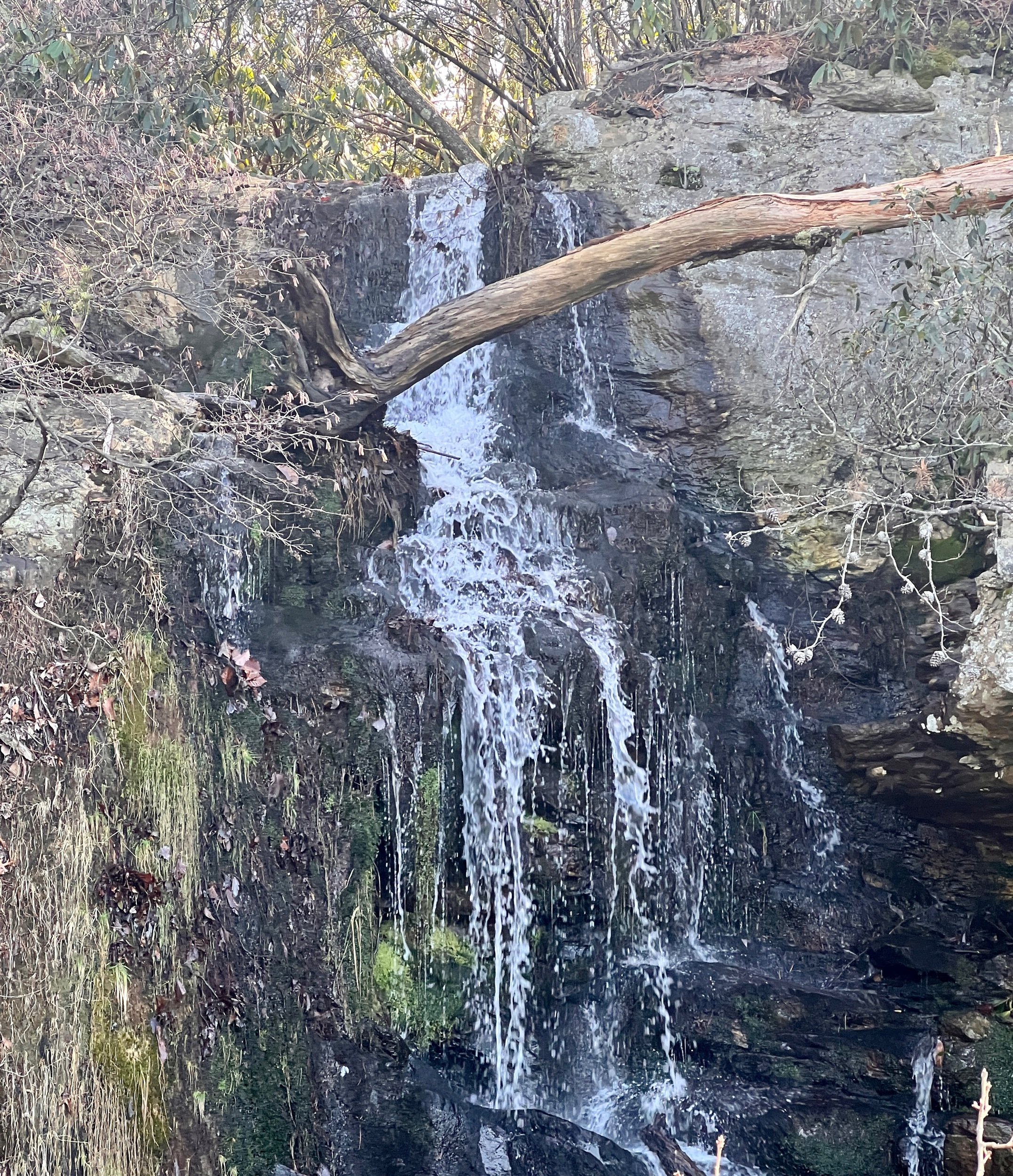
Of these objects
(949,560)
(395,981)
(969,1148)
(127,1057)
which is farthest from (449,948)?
(949,560)

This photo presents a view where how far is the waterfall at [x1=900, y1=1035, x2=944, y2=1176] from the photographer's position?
610 centimetres

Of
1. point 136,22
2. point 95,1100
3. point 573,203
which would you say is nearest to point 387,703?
point 95,1100

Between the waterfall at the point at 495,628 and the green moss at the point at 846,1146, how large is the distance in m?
1.00

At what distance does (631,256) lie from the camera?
21.3 ft

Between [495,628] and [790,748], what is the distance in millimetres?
2167

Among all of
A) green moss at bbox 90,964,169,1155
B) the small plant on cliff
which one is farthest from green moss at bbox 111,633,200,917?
the small plant on cliff

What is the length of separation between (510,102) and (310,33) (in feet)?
6.60

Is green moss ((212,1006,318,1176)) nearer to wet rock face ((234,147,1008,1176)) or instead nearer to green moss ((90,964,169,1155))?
wet rock face ((234,147,1008,1176))

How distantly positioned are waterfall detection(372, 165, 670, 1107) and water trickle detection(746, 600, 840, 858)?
106 cm

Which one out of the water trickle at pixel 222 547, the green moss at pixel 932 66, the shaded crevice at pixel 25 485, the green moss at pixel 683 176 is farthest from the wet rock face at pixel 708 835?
the green moss at pixel 932 66

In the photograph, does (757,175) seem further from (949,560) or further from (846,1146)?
(846,1146)

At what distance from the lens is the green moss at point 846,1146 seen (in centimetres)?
612

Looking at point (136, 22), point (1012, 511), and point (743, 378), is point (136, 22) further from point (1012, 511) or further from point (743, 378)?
point (1012, 511)

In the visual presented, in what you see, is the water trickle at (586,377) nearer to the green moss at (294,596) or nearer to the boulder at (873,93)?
the boulder at (873,93)
